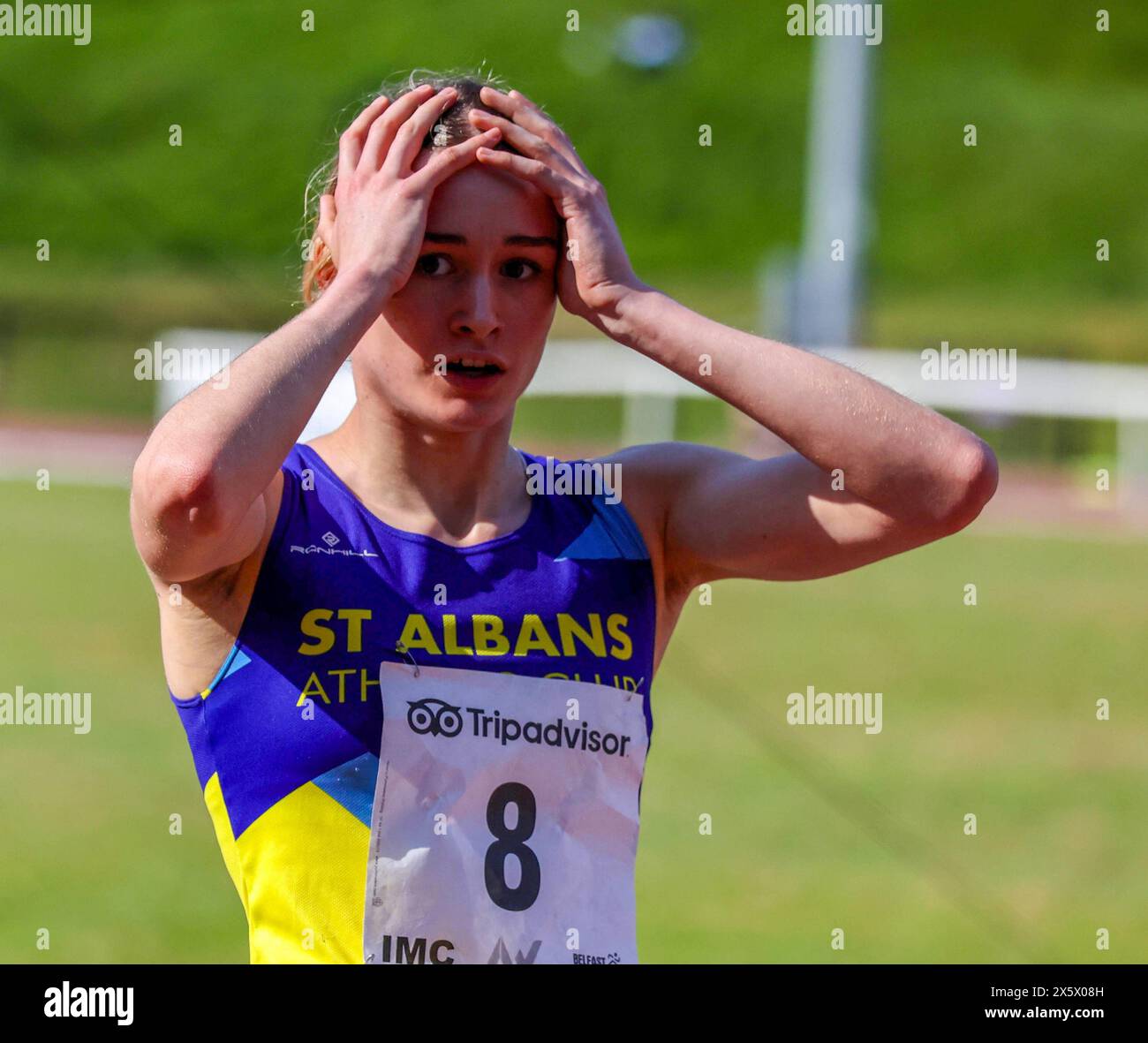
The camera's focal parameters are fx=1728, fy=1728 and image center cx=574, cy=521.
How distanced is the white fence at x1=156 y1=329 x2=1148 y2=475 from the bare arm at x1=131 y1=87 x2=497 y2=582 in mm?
14815

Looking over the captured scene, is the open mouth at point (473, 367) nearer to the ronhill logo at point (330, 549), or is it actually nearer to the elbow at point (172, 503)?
the ronhill logo at point (330, 549)

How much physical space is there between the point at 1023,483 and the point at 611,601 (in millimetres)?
19729

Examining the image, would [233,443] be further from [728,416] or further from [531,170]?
[728,416]

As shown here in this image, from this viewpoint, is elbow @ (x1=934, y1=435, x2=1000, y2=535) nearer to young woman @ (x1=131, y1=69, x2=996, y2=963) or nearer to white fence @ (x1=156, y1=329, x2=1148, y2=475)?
young woman @ (x1=131, y1=69, x2=996, y2=963)

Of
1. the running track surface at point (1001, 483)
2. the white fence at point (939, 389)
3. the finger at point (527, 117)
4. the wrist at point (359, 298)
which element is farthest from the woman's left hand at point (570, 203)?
the white fence at point (939, 389)

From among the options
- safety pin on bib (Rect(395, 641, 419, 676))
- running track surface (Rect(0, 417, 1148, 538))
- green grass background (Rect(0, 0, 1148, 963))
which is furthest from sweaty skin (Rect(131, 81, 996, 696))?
running track surface (Rect(0, 417, 1148, 538))

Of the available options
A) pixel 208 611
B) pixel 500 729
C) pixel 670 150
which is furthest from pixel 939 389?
pixel 670 150

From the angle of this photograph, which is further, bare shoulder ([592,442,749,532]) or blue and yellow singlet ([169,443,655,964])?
bare shoulder ([592,442,749,532])

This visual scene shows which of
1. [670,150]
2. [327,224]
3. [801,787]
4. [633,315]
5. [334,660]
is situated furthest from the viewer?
[670,150]

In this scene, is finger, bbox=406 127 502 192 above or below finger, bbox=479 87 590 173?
below

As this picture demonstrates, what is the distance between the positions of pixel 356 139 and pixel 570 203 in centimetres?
34

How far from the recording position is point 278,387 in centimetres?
233

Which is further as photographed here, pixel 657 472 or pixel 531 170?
pixel 657 472

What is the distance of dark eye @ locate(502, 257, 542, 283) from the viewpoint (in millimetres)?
2557
